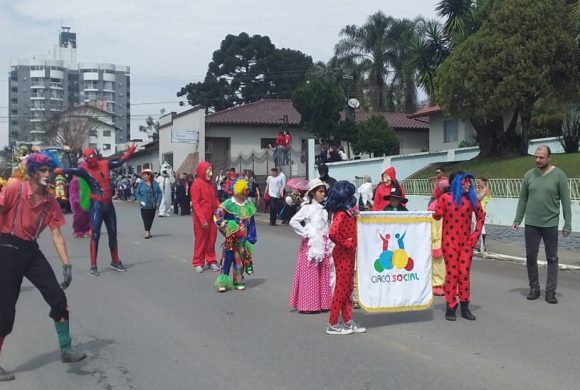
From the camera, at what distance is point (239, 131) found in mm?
45125

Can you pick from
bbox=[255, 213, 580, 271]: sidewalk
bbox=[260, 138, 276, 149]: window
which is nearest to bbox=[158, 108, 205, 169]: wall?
bbox=[260, 138, 276, 149]: window

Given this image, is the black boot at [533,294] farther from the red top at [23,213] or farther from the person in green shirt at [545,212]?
the red top at [23,213]

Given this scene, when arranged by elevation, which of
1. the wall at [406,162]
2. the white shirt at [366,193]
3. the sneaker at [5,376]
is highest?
the wall at [406,162]

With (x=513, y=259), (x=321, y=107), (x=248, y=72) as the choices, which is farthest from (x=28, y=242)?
(x=248, y=72)

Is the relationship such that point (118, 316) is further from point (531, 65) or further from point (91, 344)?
point (531, 65)

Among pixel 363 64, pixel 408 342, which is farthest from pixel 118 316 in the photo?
pixel 363 64

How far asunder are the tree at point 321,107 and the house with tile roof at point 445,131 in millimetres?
6998

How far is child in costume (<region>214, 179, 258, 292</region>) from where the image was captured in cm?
968

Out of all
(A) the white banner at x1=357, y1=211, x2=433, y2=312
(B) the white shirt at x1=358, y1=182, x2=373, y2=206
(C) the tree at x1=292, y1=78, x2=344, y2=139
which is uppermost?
(C) the tree at x1=292, y1=78, x2=344, y2=139

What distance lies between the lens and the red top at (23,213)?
5.74 meters

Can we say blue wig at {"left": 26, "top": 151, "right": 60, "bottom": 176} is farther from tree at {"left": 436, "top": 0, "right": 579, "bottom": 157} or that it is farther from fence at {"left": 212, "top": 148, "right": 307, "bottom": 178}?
fence at {"left": 212, "top": 148, "right": 307, "bottom": 178}

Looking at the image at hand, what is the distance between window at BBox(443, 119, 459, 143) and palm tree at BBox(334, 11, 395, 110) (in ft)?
43.4

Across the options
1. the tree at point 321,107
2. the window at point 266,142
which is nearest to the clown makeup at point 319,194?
the tree at point 321,107

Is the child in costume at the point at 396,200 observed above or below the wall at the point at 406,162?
below
